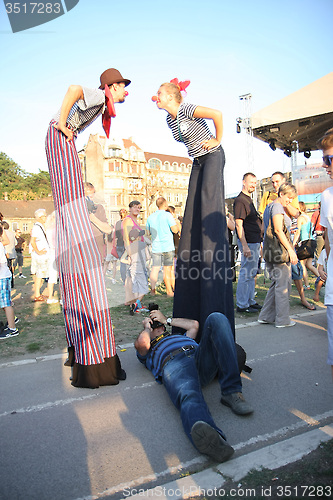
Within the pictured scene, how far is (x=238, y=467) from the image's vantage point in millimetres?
2275

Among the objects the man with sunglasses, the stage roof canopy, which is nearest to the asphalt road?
the man with sunglasses

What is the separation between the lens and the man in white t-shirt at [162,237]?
8680mm

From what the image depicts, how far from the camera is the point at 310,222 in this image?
8.67 m

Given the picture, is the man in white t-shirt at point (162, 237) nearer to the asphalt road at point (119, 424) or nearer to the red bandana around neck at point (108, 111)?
the asphalt road at point (119, 424)

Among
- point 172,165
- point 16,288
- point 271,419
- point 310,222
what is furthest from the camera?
point 172,165

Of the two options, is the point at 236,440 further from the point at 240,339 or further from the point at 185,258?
the point at 240,339

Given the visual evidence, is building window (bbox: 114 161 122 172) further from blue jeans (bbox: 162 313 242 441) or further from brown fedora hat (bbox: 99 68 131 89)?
blue jeans (bbox: 162 313 242 441)

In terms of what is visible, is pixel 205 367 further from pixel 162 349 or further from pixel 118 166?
pixel 118 166

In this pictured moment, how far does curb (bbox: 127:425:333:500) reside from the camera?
2064 millimetres

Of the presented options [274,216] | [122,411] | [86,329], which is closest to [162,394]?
[122,411]

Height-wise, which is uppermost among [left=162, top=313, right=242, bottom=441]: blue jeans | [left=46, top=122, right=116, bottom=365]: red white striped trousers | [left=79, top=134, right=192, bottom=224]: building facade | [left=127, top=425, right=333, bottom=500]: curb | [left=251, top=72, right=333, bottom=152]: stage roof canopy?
[left=79, top=134, right=192, bottom=224]: building facade

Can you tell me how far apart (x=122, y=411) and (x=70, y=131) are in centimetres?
254

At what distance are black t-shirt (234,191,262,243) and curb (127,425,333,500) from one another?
4662 mm

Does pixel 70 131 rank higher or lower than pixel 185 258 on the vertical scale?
higher
